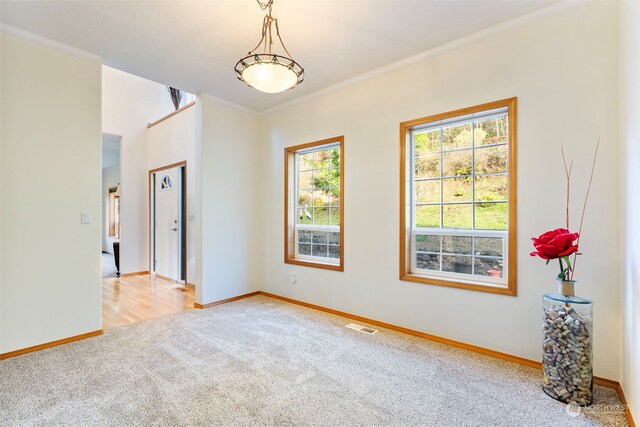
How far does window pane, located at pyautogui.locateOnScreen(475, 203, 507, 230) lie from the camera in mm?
2625

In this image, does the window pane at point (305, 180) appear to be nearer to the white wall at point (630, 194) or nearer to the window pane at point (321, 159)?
the window pane at point (321, 159)

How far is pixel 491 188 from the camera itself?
8.80 ft

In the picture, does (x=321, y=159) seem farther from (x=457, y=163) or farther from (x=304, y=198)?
(x=457, y=163)

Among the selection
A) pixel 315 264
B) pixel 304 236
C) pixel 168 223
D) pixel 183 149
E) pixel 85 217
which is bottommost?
pixel 315 264

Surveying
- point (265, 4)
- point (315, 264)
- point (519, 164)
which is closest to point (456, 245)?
point (519, 164)

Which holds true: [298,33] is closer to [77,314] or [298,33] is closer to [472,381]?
[472,381]

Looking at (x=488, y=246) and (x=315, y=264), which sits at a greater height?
(x=488, y=246)

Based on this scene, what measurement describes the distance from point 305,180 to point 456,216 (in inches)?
83.0

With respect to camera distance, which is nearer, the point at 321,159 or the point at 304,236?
the point at 321,159

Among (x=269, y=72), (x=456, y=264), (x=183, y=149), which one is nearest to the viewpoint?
(x=269, y=72)

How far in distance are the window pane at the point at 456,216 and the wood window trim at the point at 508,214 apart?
36cm

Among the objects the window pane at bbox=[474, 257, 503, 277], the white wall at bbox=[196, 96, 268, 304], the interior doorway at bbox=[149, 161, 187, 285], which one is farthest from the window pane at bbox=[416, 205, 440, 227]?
the interior doorway at bbox=[149, 161, 187, 285]

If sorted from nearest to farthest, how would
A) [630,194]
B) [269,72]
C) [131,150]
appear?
[630,194] → [269,72] → [131,150]

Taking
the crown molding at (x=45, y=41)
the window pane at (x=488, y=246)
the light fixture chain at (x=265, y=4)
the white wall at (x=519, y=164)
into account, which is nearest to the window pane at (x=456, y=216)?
the window pane at (x=488, y=246)
